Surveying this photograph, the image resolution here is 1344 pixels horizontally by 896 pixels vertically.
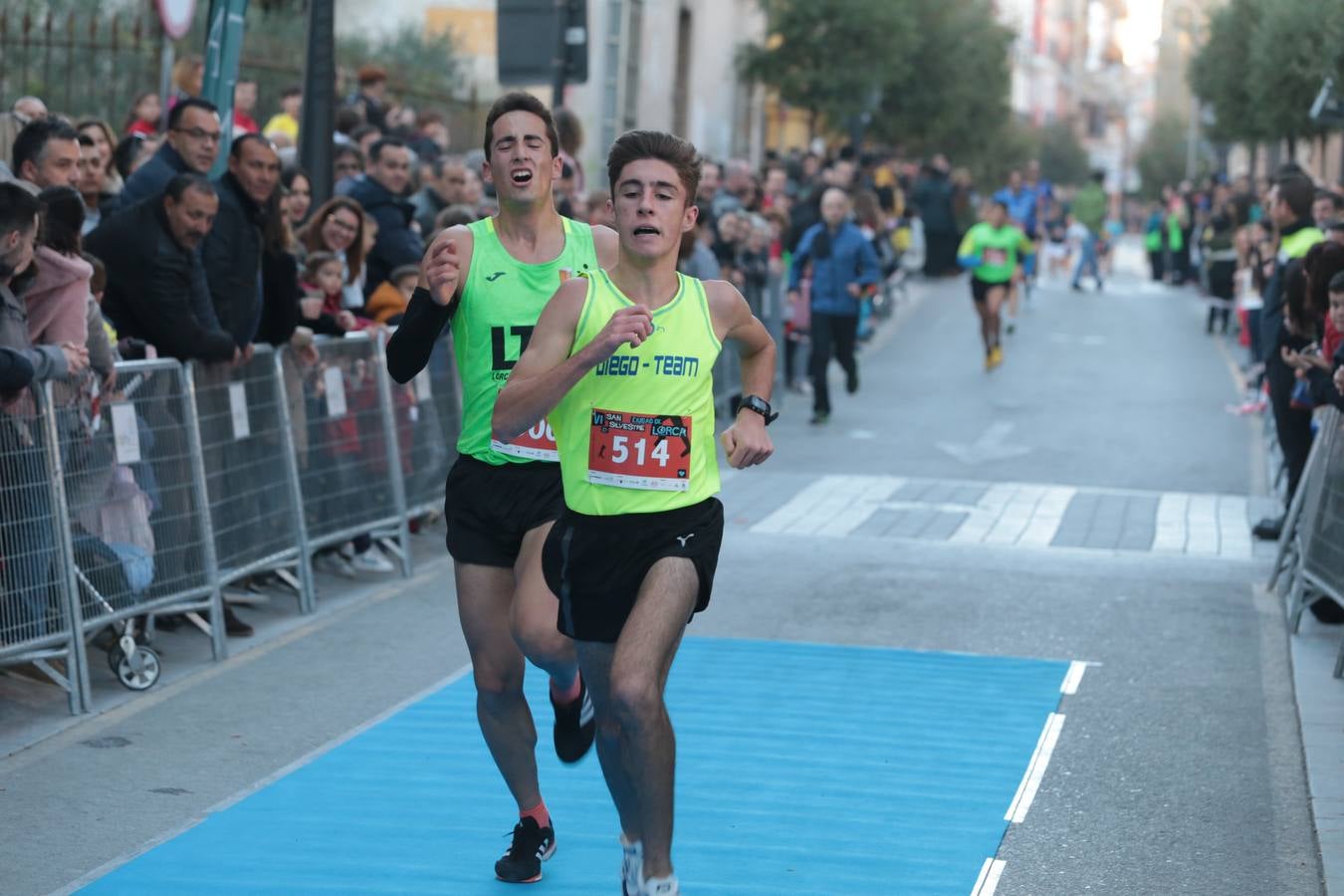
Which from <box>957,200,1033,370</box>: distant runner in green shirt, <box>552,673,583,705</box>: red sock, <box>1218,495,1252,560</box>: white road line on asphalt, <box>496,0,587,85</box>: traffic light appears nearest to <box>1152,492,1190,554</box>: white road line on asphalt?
<box>1218,495,1252,560</box>: white road line on asphalt

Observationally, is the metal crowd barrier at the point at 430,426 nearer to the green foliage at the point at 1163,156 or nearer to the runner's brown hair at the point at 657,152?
the runner's brown hair at the point at 657,152

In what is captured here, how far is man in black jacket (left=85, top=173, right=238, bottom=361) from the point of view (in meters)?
8.41

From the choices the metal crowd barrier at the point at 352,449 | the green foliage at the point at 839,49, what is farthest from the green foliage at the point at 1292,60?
the green foliage at the point at 839,49

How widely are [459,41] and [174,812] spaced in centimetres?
2537

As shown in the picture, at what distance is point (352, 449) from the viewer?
33.4ft

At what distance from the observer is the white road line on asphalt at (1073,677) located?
27.0 ft

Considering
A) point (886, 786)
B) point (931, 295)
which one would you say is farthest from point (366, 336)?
point (931, 295)

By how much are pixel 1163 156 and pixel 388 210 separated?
88.6 meters

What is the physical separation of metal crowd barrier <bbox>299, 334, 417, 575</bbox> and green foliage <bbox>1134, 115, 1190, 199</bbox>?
278ft

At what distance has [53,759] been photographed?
6.82 metres

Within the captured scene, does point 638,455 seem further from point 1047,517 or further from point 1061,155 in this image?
point 1061,155

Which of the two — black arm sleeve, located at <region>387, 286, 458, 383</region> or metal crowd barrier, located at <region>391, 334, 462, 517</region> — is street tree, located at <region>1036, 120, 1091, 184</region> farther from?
black arm sleeve, located at <region>387, 286, 458, 383</region>

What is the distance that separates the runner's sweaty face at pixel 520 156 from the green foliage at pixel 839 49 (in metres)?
33.8

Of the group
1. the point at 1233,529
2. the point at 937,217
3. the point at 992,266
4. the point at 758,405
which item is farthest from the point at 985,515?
the point at 937,217
